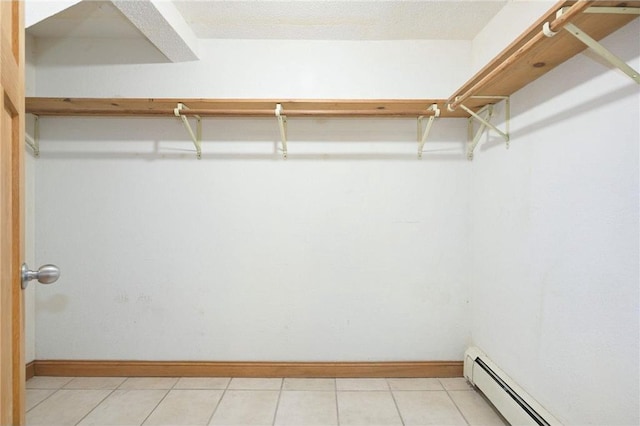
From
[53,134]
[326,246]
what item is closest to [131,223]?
[53,134]

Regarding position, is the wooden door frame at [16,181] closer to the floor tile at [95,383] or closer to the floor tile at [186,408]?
the floor tile at [186,408]

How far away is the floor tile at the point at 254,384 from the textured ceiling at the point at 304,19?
88.4 inches

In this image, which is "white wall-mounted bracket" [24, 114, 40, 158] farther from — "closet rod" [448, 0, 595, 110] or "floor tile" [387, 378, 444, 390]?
"floor tile" [387, 378, 444, 390]

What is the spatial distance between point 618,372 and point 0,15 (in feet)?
6.69

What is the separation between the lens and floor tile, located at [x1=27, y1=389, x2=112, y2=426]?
1.86 metres

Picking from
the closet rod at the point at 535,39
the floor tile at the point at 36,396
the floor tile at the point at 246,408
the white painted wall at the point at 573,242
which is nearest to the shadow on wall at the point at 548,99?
the white painted wall at the point at 573,242

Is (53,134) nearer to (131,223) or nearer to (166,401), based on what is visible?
(131,223)

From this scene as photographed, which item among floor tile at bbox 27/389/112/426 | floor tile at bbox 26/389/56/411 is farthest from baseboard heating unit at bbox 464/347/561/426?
floor tile at bbox 26/389/56/411

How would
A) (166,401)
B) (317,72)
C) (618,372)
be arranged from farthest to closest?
(317,72)
(166,401)
(618,372)

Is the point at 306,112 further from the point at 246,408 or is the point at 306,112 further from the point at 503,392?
the point at 503,392

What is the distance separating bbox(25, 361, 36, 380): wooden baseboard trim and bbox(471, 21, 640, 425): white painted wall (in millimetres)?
2928

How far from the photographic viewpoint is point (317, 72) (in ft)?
7.58

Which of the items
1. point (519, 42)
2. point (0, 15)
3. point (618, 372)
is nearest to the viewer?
point (0, 15)

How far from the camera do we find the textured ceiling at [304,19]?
76.2 inches
